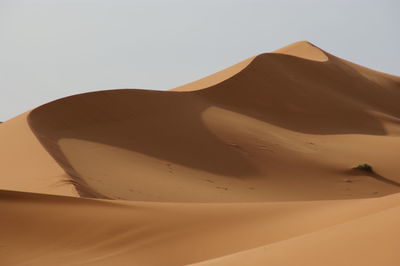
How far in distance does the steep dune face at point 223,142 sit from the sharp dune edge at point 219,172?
2.2 inches

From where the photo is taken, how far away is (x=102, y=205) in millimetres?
7879

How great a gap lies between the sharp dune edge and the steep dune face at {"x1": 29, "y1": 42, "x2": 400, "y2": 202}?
0.18 feet

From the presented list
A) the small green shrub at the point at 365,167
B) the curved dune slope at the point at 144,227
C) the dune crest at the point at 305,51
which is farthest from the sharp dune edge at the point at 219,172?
the small green shrub at the point at 365,167

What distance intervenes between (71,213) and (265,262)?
3.68 metres

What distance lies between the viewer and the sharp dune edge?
20.9 ft

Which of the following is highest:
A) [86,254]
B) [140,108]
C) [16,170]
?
[140,108]

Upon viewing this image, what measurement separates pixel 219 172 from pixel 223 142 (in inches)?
76.0

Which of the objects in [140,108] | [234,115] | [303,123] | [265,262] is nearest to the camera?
[265,262]

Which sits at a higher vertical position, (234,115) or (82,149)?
(234,115)

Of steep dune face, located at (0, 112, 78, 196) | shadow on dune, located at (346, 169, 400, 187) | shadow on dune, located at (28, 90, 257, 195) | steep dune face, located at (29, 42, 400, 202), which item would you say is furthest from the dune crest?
steep dune face, located at (0, 112, 78, 196)

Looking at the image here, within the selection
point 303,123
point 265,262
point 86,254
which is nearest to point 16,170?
point 86,254

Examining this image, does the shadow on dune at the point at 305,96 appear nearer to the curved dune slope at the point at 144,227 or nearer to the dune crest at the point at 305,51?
the dune crest at the point at 305,51

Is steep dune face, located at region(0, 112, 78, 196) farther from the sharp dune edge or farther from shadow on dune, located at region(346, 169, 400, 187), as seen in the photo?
shadow on dune, located at region(346, 169, 400, 187)

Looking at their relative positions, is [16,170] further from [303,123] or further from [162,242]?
[303,123]
